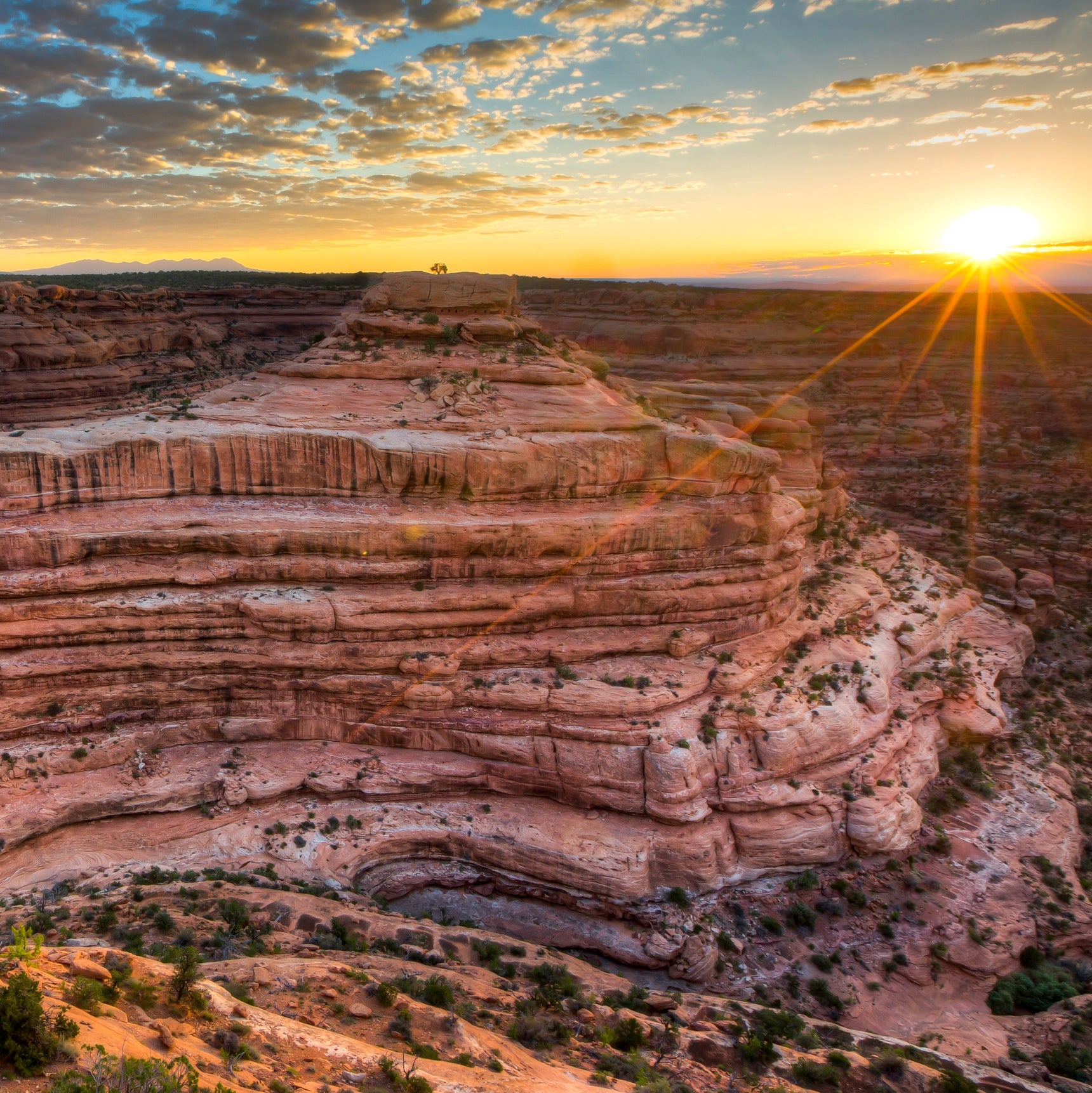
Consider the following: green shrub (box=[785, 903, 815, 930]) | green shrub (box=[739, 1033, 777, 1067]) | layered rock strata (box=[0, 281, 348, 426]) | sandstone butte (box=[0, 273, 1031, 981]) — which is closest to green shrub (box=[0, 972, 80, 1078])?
sandstone butte (box=[0, 273, 1031, 981])

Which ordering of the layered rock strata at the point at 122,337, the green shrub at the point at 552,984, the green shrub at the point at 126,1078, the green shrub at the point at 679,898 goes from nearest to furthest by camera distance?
the green shrub at the point at 126,1078 < the green shrub at the point at 552,984 < the green shrub at the point at 679,898 < the layered rock strata at the point at 122,337

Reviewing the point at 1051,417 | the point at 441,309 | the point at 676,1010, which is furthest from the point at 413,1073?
the point at 1051,417

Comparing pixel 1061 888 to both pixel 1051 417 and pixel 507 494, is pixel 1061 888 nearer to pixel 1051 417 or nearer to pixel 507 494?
pixel 507 494

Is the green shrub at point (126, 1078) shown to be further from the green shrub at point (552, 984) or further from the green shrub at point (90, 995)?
the green shrub at point (552, 984)

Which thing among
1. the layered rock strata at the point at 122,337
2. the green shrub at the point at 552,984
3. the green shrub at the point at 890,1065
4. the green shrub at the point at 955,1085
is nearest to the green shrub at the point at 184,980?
the green shrub at the point at 552,984

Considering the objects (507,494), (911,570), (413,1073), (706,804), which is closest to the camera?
(413,1073)
